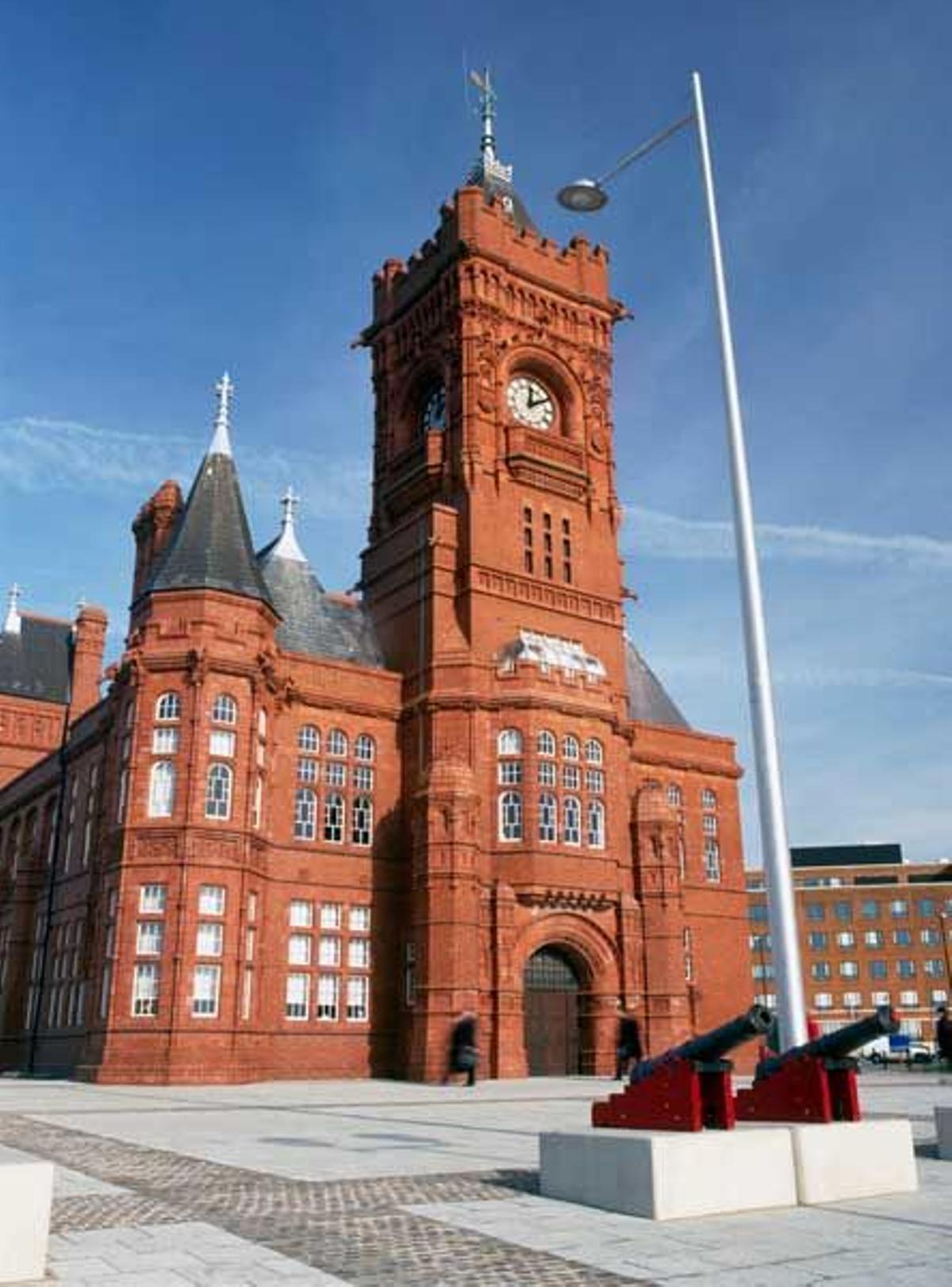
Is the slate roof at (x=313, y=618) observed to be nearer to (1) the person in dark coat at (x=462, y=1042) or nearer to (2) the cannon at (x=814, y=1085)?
(1) the person in dark coat at (x=462, y=1042)

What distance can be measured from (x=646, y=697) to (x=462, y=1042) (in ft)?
68.9

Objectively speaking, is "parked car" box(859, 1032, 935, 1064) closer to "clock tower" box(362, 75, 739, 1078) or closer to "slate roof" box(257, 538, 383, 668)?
"clock tower" box(362, 75, 739, 1078)

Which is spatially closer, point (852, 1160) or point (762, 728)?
point (852, 1160)

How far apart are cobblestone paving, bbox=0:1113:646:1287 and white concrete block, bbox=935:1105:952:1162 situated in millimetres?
5028

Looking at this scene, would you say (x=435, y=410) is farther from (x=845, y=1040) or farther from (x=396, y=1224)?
(x=396, y=1224)

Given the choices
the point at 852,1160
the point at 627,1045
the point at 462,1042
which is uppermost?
the point at 462,1042

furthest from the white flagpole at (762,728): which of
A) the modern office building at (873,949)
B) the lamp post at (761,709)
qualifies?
the modern office building at (873,949)

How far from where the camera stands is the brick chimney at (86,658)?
63531 millimetres

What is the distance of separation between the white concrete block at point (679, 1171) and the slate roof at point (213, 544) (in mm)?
29926

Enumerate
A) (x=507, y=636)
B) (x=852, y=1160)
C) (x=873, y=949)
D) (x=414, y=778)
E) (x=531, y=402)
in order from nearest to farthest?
A: (x=852, y=1160) < (x=414, y=778) < (x=507, y=636) < (x=531, y=402) < (x=873, y=949)

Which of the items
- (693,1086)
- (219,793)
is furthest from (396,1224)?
(219,793)

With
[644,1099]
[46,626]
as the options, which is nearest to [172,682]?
[644,1099]

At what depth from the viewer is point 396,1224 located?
959 centimetres

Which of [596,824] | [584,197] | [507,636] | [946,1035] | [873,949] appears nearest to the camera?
[584,197]
